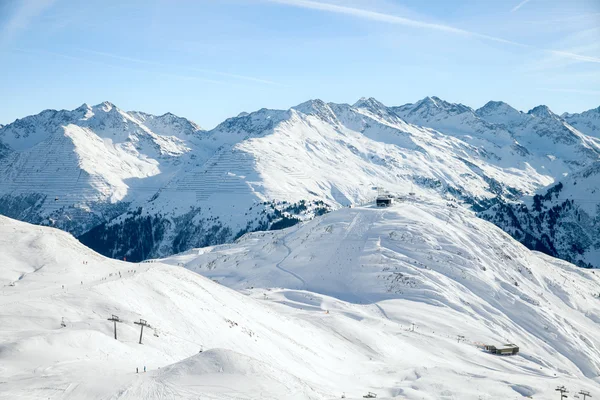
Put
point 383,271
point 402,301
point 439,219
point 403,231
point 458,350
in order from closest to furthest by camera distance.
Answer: point 458,350
point 402,301
point 383,271
point 403,231
point 439,219

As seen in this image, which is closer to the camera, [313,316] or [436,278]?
[313,316]

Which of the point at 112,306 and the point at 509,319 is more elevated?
the point at 112,306

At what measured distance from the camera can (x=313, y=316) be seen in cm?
8956

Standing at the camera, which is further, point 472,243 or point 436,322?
point 472,243

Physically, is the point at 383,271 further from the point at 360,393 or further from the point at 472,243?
the point at 360,393

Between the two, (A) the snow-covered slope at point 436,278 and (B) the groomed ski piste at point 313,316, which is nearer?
(B) the groomed ski piste at point 313,316

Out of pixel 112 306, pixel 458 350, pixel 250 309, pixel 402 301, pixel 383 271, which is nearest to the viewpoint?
pixel 112 306

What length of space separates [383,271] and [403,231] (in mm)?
18942

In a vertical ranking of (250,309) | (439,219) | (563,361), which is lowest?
(563,361)

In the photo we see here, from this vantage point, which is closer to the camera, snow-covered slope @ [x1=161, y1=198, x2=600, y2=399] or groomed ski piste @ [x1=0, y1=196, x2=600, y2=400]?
groomed ski piste @ [x1=0, y1=196, x2=600, y2=400]

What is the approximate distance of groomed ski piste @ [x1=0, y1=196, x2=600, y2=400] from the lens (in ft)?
139

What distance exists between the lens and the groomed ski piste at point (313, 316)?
42406 millimetres

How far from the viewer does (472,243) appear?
13712 cm

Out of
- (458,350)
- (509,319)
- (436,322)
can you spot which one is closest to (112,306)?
(458,350)
